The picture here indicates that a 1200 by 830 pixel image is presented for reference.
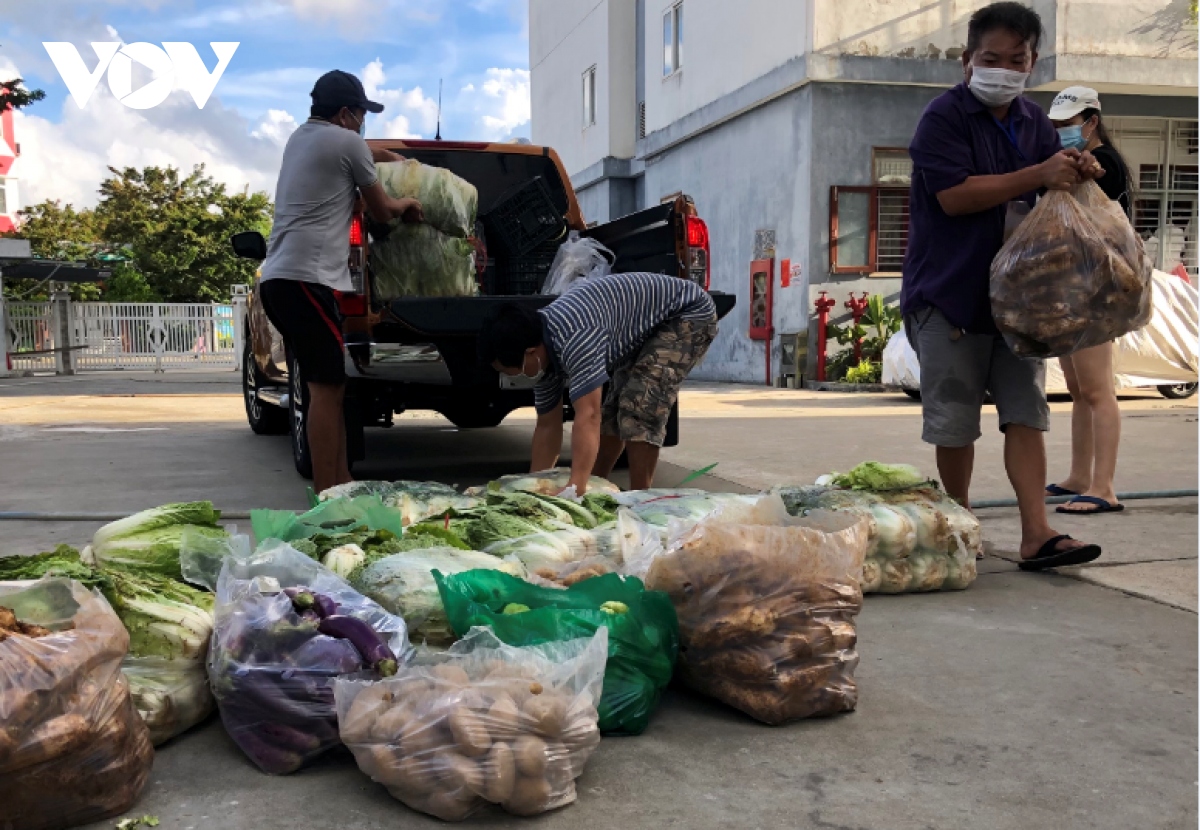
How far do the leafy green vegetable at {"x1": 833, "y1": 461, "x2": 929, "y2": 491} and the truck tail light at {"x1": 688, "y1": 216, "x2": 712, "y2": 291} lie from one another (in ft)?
6.54

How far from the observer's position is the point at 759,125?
18203 mm

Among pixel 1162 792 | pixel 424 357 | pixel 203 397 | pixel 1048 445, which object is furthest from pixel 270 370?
pixel 203 397

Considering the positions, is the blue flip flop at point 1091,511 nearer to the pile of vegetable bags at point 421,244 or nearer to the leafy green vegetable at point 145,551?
the pile of vegetable bags at point 421,244

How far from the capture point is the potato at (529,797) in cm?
214

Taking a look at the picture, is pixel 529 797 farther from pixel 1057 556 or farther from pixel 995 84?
pixel 995 84

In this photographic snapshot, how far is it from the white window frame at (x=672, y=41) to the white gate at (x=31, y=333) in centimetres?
1411

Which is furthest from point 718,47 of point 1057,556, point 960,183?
point 1057,556

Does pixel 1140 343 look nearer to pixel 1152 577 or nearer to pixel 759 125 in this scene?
pixel 759 125

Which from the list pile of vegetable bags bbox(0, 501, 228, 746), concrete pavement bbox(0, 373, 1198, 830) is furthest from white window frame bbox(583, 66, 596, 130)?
pile of vegetable bags bbox(0, 501, 228, 746)

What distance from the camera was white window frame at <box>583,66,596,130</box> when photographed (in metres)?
25.7

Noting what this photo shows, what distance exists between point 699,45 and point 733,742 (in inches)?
755

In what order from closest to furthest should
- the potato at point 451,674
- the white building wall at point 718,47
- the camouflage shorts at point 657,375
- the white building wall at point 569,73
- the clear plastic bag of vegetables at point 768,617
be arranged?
the potato at point 451,674 < the clear plastic bag of vegetables at point 768,617 < the camouflage shorts at point 657,375 < the white building wall at point 718,47 < the white building wall at point 569,73

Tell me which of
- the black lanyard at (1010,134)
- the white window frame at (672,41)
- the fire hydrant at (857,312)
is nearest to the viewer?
A: the black lanyard at (1010,134)

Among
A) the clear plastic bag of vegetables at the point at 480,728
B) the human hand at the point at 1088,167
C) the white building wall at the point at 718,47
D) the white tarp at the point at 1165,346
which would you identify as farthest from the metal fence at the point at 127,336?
the clear plastic bag of vegetables at the point at 480,728
